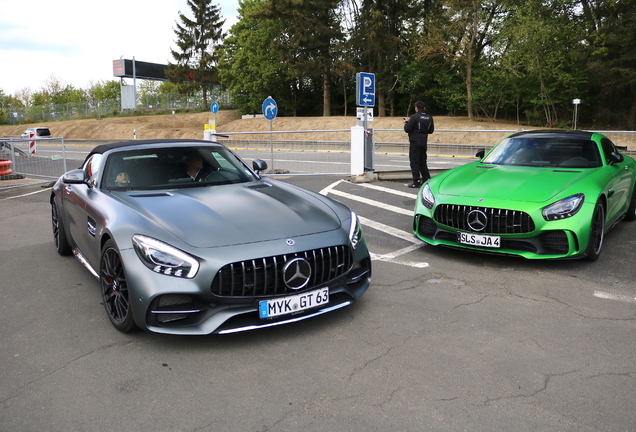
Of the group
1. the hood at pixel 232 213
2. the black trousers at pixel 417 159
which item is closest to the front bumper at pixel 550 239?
the hood at pixel 232 213

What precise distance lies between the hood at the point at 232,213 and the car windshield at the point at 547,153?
138 inches

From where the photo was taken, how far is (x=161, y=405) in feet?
9.87

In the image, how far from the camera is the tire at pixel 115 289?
3.87m

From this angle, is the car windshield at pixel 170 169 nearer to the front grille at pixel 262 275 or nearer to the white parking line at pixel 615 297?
the front grille at pixel 262 275

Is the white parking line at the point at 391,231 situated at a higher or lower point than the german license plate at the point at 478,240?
lower

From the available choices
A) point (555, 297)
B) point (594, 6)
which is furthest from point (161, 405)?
point (594, 6)

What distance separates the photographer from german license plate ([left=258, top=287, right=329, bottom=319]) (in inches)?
144

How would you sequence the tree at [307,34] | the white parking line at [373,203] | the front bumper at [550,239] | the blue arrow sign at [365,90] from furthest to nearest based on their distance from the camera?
the tree at [307,34] < the blue arrow sign at [365,90] < the white parking line at [373,203] < the front bumper at [550,239]

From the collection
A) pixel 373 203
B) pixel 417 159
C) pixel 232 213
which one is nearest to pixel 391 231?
pixel 373 203

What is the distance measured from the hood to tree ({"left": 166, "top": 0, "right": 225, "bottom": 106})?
204 ft

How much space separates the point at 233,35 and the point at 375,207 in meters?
51.9

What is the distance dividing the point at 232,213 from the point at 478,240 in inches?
112

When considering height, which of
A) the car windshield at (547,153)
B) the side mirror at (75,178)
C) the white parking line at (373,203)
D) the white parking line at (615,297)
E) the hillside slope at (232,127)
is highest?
the hillside slope at (232,127)

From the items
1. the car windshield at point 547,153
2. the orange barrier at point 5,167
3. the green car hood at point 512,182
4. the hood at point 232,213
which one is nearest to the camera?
the hood at point 232,213
